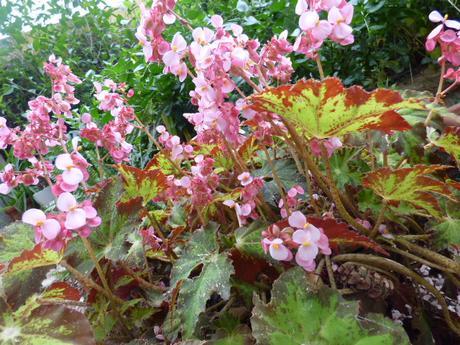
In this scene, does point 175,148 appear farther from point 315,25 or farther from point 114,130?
point 315,25

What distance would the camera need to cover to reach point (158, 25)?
0.51 metres

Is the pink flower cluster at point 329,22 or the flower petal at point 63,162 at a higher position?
the pink flower cluster at point 329,22

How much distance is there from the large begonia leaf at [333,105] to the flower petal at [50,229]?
0.79ft

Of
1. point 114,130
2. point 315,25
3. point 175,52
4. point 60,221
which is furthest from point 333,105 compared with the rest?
point 114,130

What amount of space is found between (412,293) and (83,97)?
2.71m

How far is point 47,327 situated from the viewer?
1.44 ft

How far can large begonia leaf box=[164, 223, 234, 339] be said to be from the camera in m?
0.48

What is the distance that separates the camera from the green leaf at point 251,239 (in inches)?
20.6

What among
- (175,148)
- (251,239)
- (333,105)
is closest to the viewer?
(333,105)

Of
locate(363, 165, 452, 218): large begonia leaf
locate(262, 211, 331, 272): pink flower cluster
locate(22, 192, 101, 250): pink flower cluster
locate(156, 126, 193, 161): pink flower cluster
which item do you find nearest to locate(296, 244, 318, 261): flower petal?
locate(262, 211, 331, 272): pink flower cluster

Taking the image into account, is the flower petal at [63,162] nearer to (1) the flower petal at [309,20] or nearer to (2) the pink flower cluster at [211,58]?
(2) the pink flower cluster at [211,58]

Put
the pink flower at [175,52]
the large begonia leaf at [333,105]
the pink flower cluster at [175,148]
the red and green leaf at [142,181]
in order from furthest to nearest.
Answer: the pink flower cluster at [175,148]
the red and green leaf at [142,181]
the pink flower at [175,52]
the large begonia leaf at [333,105]

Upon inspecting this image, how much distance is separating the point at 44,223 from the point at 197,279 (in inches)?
Result: 7.6

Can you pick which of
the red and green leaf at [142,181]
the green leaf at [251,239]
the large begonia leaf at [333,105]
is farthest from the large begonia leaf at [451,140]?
the red and green leaf at [142,181]
